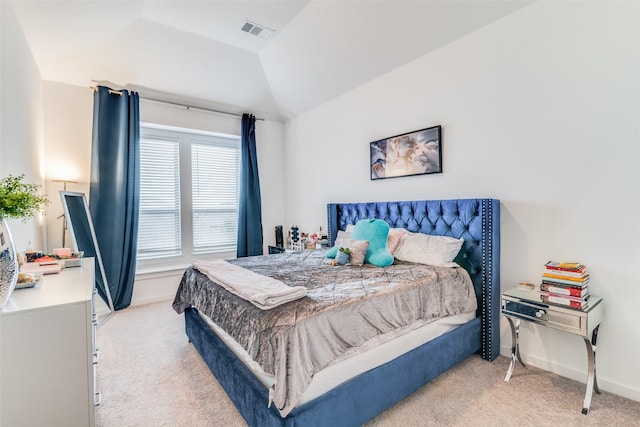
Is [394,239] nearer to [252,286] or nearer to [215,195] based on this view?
[252,286]

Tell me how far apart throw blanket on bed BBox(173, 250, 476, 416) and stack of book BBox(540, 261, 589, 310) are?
536 mm

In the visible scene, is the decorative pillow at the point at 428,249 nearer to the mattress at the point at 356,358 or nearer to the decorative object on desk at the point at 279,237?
the mattress at the point at 356,358

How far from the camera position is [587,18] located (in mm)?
2055

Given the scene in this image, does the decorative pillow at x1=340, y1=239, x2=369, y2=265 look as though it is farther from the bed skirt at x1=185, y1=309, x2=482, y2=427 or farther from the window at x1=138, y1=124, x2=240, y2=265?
the window at x1=138, y1=124, x2=240, y2=265

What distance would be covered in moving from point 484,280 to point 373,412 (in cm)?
144

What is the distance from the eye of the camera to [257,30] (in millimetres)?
3467

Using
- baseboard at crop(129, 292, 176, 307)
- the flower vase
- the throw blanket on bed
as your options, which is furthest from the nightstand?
baseboard at crop(129, 292, 176, 307)

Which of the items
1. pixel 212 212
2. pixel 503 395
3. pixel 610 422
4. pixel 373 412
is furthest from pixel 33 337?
pixel 212 212

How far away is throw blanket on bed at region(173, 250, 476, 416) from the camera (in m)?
1.37

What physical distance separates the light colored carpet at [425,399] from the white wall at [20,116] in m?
1.42

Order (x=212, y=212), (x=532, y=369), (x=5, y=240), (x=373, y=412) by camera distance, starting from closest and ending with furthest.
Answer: (x=5, y=240) < (x=373, y=412) < (x=532, y=369) < (x=212, y=212)

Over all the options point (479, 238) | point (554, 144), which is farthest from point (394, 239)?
point (554, 144)

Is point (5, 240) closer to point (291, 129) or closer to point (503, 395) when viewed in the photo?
point (503, 395)

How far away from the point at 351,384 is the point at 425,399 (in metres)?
0.72
